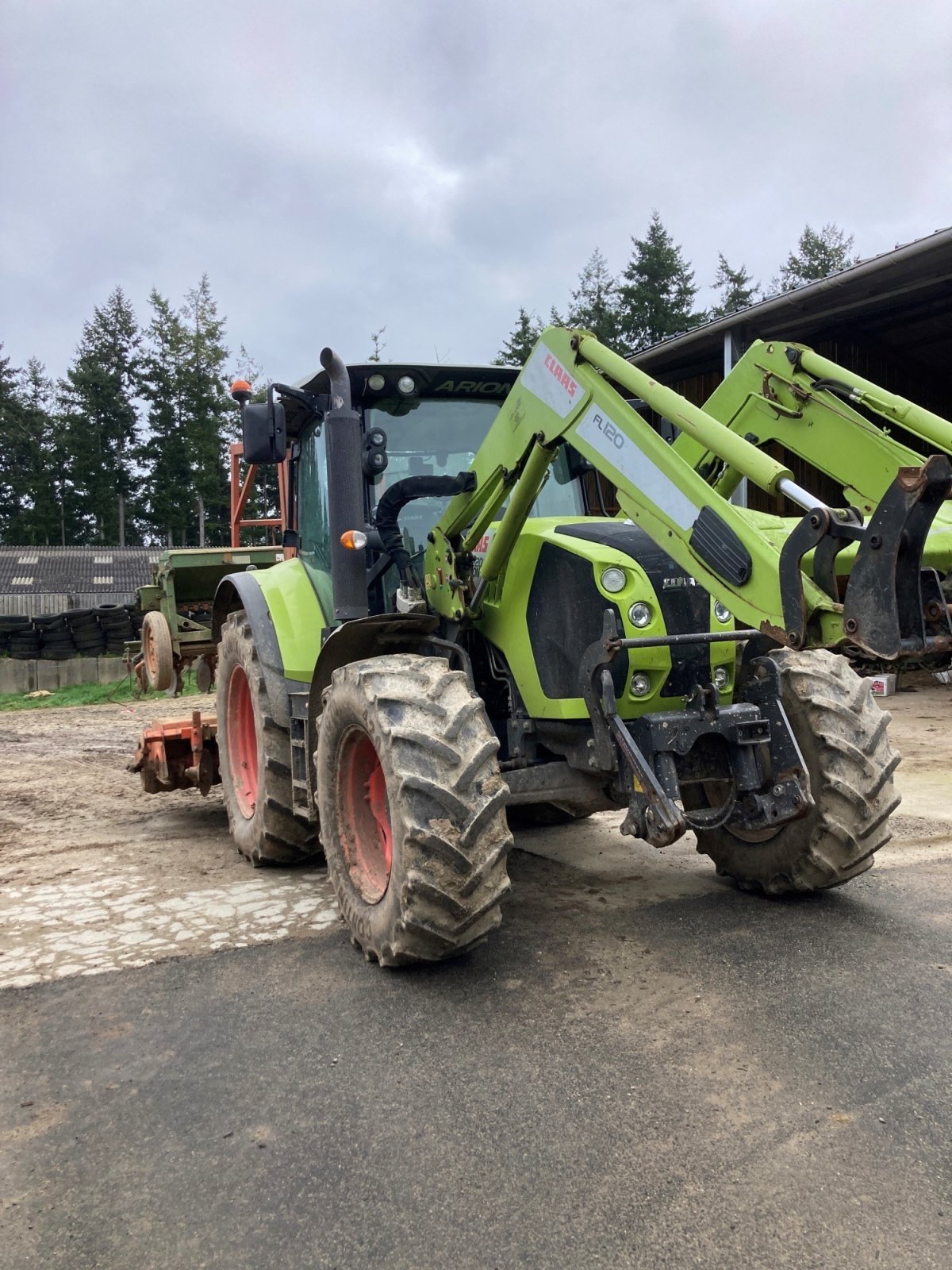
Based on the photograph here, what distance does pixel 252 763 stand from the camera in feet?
20.0

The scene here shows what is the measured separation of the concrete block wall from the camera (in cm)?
1727

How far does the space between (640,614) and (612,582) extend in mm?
171

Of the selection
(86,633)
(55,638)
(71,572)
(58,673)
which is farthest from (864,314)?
(71,572)

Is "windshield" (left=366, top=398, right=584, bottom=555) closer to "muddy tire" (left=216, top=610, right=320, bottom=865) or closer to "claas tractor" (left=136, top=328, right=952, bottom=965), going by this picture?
"claas tractor" (left=136, top=328, right=952, bottom=965)

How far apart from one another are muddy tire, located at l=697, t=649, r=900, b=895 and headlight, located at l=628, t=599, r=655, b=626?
660mm

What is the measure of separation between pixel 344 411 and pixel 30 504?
53849 millimetres

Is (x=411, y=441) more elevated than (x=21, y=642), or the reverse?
(x=411, y=441)

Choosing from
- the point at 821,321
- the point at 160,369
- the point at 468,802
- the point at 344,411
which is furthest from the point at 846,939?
the point at 160,369

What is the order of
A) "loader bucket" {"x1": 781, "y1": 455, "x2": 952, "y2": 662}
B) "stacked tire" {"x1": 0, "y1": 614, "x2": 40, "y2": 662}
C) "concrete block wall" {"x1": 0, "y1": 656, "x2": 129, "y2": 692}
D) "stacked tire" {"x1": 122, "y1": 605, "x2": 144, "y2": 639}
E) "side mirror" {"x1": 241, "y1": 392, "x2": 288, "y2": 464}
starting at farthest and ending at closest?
"stacked tire" {"x1": 122, "y1": 605, "x2": 144, "y2": 639} < "stacked tire" {"x1": 0, "y1": 614, "x2": 40, "y2": 662} < "concrete block wall" {"x1": 0, "y1": 656, "x2": 129, "y2": 692} < "side mirror" {"x1": 241, "y1": 392, "x2": 288, "y2": 464} < "loader bucket" {"x1": 781, "y1": 455, "x2": 952, "y2": 662}

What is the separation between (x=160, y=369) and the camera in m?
52.4

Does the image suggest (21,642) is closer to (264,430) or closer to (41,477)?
(264,430)

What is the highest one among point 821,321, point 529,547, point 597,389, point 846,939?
point 821,321

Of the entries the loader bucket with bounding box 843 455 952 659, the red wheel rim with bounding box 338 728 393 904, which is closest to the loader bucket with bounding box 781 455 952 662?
the loader bucket with bounding box 843 455 952 659

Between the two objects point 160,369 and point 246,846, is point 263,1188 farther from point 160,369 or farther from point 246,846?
point 160,369
